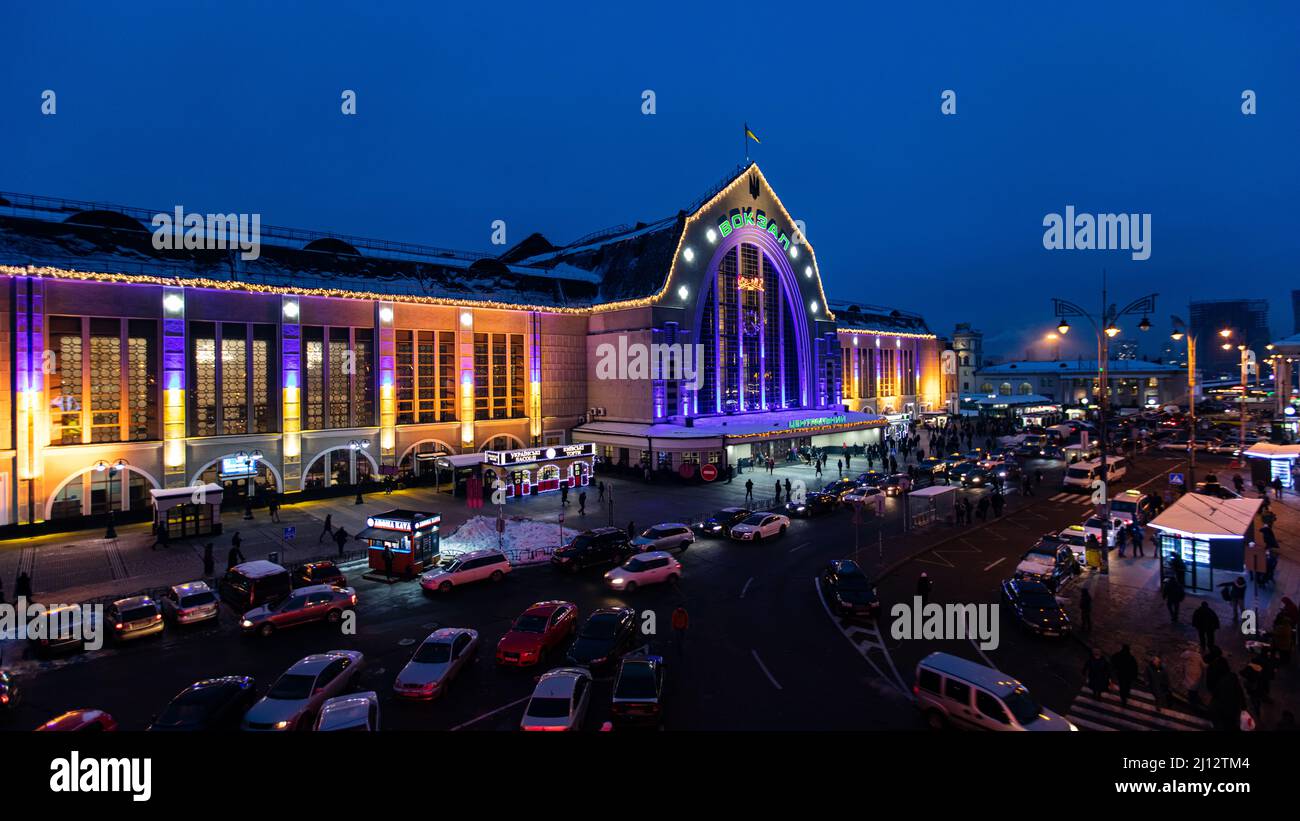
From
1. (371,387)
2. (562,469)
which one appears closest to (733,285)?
(562,469)

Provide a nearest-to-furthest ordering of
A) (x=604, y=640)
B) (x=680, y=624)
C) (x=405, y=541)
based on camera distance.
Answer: (x=604, y=640), (x=680, y=624), (x=405, y=541)

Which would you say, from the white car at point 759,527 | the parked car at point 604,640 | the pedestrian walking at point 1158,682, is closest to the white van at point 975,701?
the pedestrian walking at point 1158,682

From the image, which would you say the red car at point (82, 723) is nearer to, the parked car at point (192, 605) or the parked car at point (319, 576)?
the parked car at point (192, 605)

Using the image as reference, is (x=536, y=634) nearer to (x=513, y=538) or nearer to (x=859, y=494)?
(x=513, y=538)

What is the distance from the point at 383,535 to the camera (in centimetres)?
2545

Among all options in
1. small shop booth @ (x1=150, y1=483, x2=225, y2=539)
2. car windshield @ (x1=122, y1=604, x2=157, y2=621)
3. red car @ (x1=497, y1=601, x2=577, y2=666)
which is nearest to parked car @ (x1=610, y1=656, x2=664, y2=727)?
red car @ (x1=497, y1=601, x2=577, y2=666)

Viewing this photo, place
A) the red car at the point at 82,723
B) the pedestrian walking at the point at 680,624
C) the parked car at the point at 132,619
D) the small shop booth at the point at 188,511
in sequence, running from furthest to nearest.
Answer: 1. the small shop booth at the point at 188,511
2. the parked car at the point at 132,619
3. the pedestrian walking at the point at 680,624
4. the red car at the point at 82,723

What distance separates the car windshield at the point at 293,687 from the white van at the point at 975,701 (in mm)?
13004

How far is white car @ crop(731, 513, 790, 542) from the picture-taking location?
96.3 feet

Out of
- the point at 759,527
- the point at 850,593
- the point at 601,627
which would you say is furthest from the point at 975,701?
the point at 759,527

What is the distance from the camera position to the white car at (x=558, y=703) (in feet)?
40.5

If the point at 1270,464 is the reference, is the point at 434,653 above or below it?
below

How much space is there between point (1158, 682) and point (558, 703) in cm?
1322
